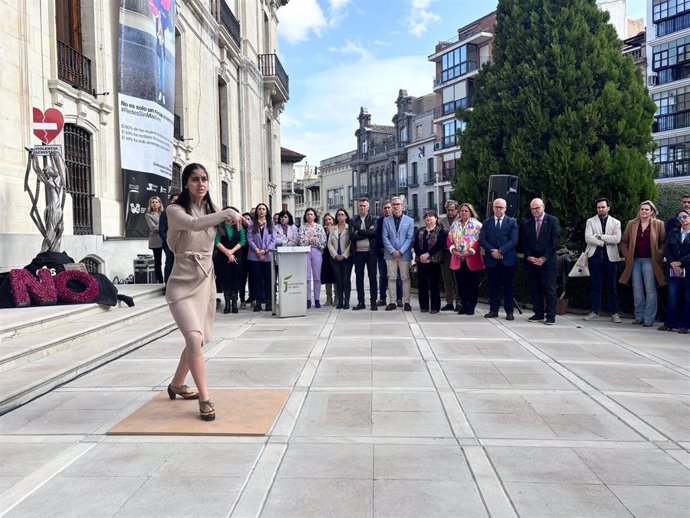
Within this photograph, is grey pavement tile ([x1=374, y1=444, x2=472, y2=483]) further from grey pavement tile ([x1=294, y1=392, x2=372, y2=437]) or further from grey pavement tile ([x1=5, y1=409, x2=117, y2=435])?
grey pavement tile ([x1=5, y1=409, x2=117, y2=435])

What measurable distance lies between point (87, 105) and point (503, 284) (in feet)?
35.4

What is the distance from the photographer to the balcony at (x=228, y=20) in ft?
90.4

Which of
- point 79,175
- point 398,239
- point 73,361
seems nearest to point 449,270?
point 398,239

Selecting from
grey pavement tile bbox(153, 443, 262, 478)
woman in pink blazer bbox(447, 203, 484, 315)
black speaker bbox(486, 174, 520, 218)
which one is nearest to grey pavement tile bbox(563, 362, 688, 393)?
grey pavement tile bbox(153, 443, 262, 478)

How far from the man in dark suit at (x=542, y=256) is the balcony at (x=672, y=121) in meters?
33.6

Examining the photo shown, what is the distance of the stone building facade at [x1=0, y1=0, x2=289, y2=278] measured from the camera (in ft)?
39.9

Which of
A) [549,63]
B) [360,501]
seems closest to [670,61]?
[549,63]

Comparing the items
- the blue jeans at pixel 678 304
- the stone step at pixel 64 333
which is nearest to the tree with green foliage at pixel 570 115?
the blue jeans at pixel 678 304

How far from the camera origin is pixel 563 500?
137 inches

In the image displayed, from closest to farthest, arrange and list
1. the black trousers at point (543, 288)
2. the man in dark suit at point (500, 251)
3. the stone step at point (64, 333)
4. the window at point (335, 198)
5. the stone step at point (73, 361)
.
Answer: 1. the stone step at point (73, 361)
2. the stone step at point (64, 333)
3. the black trousers at point (543, 288)
4. the man in dark suit at point (500, 251)
5. the window at point (335, 198)

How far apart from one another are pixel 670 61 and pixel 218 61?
97.8 ft

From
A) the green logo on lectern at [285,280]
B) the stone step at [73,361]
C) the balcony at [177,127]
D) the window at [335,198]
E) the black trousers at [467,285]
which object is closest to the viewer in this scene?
the stone step at [73,361]

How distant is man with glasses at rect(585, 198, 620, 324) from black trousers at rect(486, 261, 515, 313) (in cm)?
136

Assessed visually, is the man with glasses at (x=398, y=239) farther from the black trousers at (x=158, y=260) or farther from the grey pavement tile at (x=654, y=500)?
the grey pavement tile at (x=654, y=500)
